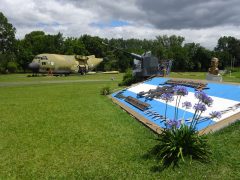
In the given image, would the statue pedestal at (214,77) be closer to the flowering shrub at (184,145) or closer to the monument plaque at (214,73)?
the monument plaque at (214,73)

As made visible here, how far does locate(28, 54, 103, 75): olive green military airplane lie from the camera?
49.1 meters

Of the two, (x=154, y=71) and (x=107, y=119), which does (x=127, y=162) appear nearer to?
(x=107, y=119)

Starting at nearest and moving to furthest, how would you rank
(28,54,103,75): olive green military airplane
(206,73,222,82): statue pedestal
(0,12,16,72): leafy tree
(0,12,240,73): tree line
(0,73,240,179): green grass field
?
1. (0,73,240,179): green grass field
2. (206,73,222,82): statue pedestal
3. (28,54,103,75): olive green military airplane
4. (0,12,240,73): tree line
5. (0,12,16,72): leafy tree

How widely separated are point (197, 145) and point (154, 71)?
1803 cm

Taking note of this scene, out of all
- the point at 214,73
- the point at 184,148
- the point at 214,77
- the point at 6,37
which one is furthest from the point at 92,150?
the point at 6,37

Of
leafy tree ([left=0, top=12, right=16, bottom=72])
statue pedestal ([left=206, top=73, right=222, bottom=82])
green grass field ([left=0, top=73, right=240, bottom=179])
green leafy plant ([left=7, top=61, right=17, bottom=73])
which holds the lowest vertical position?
green leafy plant ([left=7, top=61, right=17, bottom=73])

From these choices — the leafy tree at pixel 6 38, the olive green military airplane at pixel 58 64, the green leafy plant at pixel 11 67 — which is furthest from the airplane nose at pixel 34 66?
the leafy tree at pixel 6 38

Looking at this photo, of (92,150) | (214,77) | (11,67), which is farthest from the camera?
(11,67)

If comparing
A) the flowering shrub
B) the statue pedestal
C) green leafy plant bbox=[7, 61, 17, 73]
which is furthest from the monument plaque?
green leafy plant bbox=[7, 61, 17, 73]

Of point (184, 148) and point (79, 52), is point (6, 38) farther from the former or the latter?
point (184, 148)

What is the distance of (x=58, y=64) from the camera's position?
5084 cm

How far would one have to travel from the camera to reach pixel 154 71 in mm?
24266

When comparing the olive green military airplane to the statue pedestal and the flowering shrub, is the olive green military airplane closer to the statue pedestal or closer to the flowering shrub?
the statue pedestal

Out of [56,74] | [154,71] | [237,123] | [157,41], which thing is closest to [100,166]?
[237,123]
